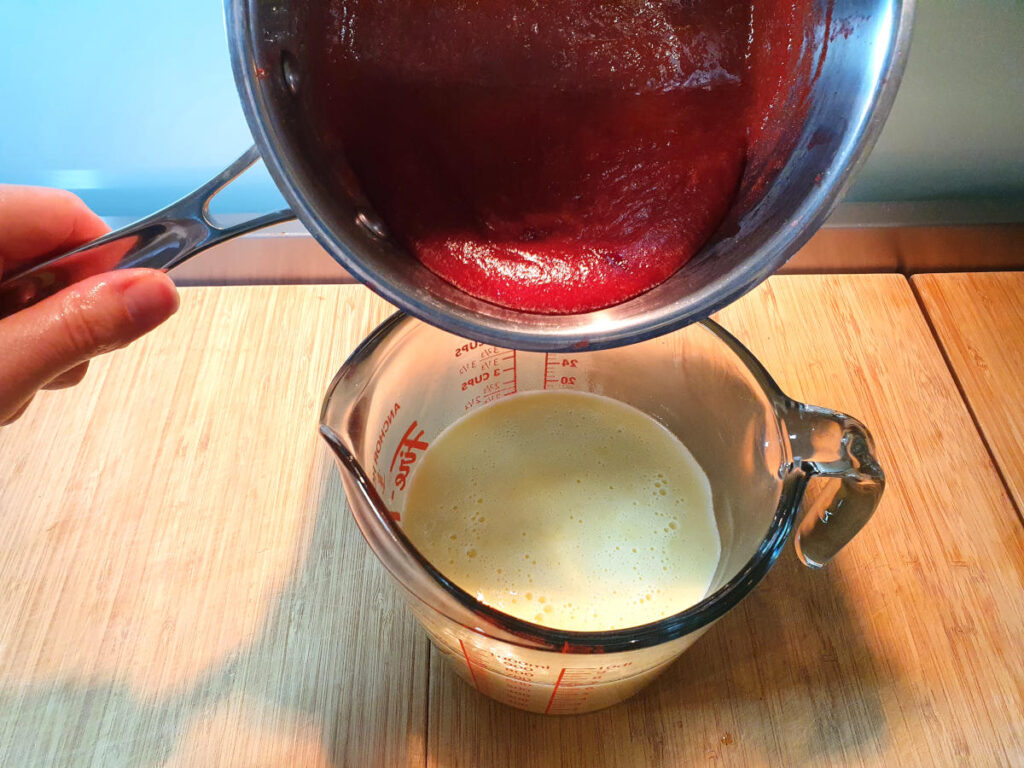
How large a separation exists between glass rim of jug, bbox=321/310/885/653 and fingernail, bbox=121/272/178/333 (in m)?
0.14

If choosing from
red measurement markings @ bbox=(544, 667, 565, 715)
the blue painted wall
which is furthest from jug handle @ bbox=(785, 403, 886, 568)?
the blue painted wall

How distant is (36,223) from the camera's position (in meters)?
0.68

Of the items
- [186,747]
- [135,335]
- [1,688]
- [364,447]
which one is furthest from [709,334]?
[1,688]

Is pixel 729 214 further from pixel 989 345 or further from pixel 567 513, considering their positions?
pixel 989 345

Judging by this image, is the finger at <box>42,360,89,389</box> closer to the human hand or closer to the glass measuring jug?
the human hand

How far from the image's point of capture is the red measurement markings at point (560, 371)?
0.82 metres

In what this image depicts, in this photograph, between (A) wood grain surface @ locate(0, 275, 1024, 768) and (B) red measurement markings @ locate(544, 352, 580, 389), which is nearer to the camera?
(A) wood grain surface @ locate(0, 275, 1024, 768)

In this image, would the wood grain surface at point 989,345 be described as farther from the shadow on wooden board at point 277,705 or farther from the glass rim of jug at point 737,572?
the shadow on wooden board at point 277,705

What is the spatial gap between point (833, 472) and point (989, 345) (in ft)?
1.71

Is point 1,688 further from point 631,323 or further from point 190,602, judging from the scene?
point 631,323

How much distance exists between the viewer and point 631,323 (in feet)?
1.49

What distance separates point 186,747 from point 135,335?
37 centimetres

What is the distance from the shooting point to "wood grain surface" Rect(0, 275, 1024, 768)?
0.67 meters

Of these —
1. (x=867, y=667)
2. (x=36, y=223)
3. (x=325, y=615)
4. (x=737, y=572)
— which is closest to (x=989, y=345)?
(x=867, y=667)
